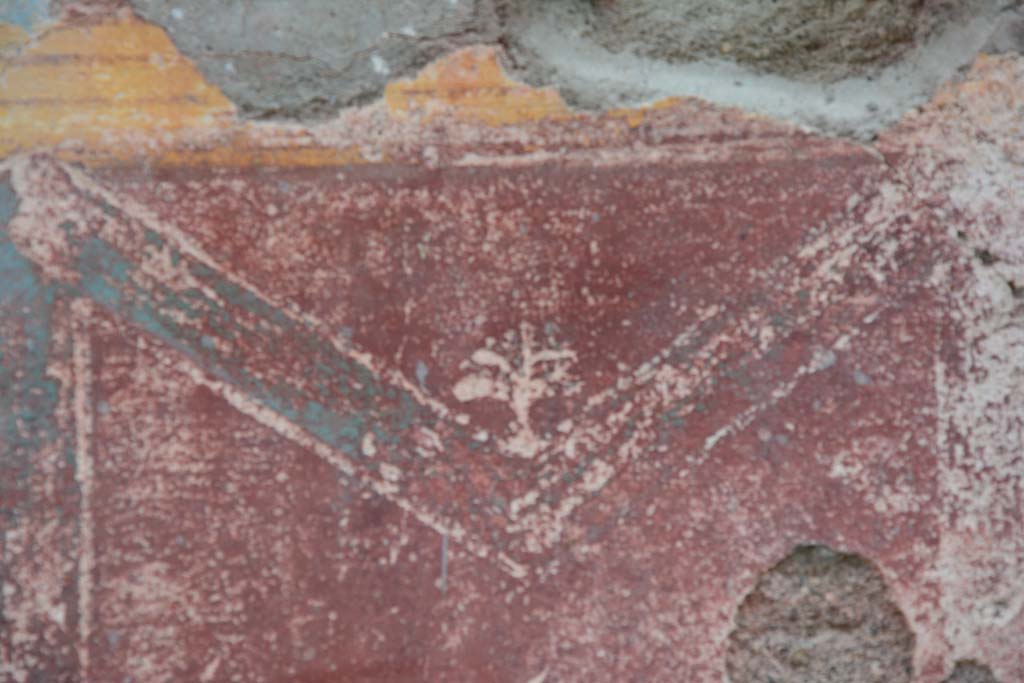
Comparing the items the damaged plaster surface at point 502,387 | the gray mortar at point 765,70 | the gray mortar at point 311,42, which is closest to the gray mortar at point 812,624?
the damaged plaster surface at point 502,387

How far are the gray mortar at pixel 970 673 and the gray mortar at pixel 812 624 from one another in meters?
0.07

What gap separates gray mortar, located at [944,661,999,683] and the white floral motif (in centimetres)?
43

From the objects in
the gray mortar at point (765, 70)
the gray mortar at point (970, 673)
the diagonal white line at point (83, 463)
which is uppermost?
the gray mortar at point (765, 70)

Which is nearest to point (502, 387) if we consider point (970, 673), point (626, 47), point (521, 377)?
point (521, 377)

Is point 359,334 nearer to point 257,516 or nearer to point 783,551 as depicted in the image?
point 257,516

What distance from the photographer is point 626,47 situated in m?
0.92

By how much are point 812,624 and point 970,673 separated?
165 mm

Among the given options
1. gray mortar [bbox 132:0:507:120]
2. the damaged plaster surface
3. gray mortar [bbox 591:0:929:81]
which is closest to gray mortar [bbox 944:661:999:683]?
the damaged plaster surface

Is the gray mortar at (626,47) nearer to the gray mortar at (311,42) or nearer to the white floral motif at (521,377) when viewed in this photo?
the gray mortar at (311,42)

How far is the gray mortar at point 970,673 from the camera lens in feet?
3.12

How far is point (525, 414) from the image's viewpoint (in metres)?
0.91

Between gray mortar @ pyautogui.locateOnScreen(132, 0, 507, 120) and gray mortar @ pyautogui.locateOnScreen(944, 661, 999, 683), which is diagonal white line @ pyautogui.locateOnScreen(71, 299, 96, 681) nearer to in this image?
gray mortar @ pyautogui.locateOnScreen(132, 0, 507, 120)

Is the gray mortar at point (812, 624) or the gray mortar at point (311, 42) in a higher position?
the gray mortar at point (311, 42)

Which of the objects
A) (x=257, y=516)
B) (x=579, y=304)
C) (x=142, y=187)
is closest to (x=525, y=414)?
(x=579, y=304)
